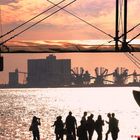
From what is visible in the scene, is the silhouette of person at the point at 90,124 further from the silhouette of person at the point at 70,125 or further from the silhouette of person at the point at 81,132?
the silhouette of person at the point at 70,125

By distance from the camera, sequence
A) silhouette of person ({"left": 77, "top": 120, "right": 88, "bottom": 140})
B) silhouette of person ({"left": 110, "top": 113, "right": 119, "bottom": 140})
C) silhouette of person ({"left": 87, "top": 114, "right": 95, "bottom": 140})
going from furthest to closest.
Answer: silhouette of person ({"left": 110, "top": 113, "right": 119, "bottom": 140}) < silhouette of person ({"left": 87, "top": 114, "right": 95, "bottom": 140}) < silhouette of person ({"left": 77, "top": 120, "right": 88, "bottom": 140})

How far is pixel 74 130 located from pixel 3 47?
7329 millimetres

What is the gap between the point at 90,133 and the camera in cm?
3170

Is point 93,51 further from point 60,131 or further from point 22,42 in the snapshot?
point 60,131

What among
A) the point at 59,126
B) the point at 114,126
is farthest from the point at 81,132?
the point at 114,126

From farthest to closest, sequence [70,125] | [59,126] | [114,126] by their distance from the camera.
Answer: [59,126], [114,126], [70,125]

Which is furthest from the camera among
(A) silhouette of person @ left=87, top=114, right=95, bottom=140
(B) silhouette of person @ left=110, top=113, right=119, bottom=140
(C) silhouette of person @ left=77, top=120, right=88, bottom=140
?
(B) silhouette of person @ left=110, top=113, right=119, bottom=140

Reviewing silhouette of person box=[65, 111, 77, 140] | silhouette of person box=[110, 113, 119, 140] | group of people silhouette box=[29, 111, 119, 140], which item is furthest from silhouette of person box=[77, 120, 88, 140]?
silhouette of person box=[110, 113, 119, 140]

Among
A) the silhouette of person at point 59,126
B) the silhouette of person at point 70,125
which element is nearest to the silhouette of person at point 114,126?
the silhouette of person at point 70,125

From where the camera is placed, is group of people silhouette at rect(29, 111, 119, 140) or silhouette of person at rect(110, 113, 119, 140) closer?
group of people silhouette at rect(29, 111, 119, 140)

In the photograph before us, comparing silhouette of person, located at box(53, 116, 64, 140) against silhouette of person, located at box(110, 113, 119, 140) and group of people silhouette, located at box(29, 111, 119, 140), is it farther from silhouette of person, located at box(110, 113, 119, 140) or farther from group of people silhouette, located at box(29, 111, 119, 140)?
silhouette of person, located at box(110, 113, 119, 140)

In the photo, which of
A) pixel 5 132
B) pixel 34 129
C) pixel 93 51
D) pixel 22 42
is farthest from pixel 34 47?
pixel 5 132

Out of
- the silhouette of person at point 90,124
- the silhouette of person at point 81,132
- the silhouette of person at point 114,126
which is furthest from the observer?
the silhouette of person at point 114,126

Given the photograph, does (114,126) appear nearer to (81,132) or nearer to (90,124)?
(90,124)
